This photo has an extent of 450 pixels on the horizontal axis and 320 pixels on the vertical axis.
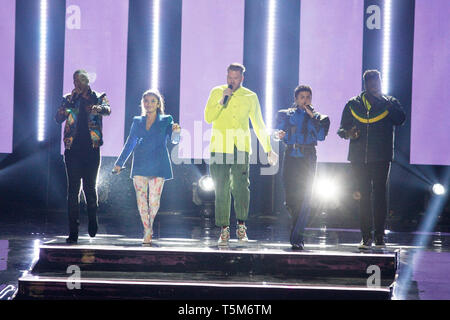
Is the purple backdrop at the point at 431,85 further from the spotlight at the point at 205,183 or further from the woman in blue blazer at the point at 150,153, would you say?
the woman in blue blazer at the point at 150,153

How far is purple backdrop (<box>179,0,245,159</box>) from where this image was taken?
8.46 meters

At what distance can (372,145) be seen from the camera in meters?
5.05

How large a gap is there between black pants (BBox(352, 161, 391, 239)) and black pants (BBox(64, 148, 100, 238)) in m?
2.57

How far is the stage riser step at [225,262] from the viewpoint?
443 centimetres

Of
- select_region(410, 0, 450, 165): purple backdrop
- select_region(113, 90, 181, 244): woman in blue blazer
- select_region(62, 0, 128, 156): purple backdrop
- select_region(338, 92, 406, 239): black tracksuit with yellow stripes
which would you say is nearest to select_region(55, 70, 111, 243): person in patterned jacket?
select_region(113, 90, 181, 244): woman in blue blazer

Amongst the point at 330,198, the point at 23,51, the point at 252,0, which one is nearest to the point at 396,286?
the point at 330,198

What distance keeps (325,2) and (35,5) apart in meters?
4.75

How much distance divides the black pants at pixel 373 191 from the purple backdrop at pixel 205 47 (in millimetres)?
3795

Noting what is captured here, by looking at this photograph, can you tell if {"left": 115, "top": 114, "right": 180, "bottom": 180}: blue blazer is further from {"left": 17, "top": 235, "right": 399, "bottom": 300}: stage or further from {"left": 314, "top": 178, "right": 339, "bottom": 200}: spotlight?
{"left": 314, "top": 178, "right": 339, "bottom": 200}: spotlight

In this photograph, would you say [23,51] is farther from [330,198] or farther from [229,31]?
[330,198]

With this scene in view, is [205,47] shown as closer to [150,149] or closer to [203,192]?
[203,192]

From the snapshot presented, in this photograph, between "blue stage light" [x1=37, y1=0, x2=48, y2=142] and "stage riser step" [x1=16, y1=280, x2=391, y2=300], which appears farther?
"blue stage light" [x1=37, y1=0, x2=48, y2=142]

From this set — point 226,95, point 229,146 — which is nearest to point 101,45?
point 226,95
